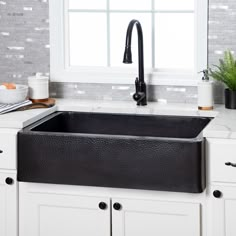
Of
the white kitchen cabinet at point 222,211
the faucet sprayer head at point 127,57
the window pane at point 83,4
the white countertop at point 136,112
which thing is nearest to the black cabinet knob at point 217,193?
the white kitchen cabinet at point 222,211

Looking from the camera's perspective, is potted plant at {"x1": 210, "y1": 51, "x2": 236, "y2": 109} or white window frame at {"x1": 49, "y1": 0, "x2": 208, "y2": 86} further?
white window frame at {"x1": 49, "y1": 0, "x2": 208, "y2": 86}

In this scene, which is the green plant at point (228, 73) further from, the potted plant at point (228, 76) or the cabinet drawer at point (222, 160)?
the cabinet drawer at point (222, 160)

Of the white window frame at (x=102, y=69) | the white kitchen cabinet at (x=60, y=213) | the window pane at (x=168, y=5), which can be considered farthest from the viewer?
the window pane at (x=168, y=5)

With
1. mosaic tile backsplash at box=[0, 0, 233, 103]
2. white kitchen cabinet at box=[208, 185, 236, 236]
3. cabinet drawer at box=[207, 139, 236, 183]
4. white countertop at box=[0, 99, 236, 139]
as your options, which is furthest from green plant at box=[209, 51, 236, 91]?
white kitchen cabinet at box=[208, 185, 236, 236]

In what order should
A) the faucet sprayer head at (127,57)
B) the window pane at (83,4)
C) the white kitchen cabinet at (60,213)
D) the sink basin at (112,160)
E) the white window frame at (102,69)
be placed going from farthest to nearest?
the window pane at (83,4)
the white window frame at (102,69)
the faucet sprayer head at (127,57)
the white kitchen cabinet at (60,213)
the sink basin at (112,160)

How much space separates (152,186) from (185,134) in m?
0.58

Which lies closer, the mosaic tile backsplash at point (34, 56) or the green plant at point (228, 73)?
the green plant at point (228, 73)

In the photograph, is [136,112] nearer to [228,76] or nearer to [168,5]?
[228,76]

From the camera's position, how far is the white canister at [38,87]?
3994 mm

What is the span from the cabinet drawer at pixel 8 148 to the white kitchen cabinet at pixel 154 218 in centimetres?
52

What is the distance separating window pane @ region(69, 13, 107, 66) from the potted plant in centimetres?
71

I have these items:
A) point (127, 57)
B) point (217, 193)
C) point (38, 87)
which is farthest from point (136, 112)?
point (217, 193)

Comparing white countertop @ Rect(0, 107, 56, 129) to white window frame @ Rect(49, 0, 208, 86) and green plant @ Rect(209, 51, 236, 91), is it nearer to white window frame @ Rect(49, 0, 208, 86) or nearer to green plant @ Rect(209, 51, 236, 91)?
white window frame @ Rect(49, 0, 208, 86)

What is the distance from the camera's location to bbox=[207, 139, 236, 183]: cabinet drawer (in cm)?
326
